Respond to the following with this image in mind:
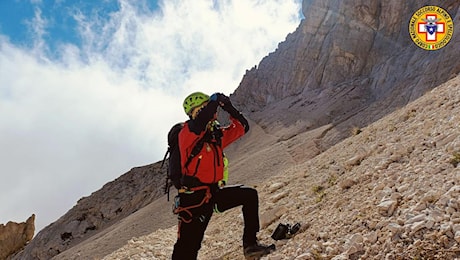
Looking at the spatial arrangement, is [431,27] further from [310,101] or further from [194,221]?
[194,221]

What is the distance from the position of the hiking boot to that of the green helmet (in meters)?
2.38

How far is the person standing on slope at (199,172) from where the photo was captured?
21.9ft

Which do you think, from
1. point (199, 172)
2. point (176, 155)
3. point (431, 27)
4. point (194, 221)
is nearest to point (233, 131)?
point (199, 172)

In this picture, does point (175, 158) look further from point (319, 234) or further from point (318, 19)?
point (318, 19)

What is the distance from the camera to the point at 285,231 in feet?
25.5

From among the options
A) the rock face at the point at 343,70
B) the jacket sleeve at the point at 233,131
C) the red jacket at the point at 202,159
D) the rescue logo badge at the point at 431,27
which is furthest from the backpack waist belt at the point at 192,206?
the rescue logo badge at the point at 431,27

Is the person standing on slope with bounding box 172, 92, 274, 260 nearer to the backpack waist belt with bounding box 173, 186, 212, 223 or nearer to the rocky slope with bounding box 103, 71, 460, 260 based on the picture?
the backpack waist belt with bounding box 173, 186, 212, 223

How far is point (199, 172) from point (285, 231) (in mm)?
2022

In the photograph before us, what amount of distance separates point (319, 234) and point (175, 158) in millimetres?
2375

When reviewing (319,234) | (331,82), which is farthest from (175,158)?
(331,82)

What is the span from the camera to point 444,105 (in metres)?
12.4

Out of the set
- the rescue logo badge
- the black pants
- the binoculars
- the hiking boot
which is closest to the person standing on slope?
the black pants

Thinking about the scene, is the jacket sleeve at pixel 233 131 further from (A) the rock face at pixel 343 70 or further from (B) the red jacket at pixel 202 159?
(A) the rock face at pixel 343 70

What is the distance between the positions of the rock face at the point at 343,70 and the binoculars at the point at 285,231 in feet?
66.6
